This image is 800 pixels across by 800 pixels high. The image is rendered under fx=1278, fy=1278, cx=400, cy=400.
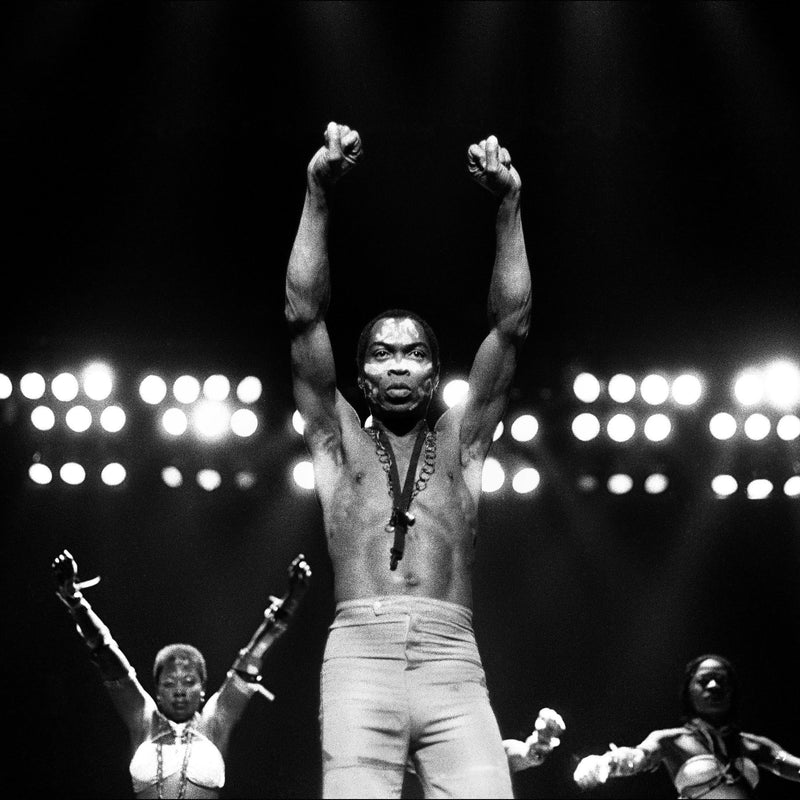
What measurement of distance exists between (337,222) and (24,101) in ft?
5.82

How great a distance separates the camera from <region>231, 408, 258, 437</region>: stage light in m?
7.27

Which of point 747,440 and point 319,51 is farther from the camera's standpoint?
point 747,440

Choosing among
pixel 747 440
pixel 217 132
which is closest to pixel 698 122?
pixel 747 440

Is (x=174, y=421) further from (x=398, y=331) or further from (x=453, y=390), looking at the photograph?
(x=398, y=331)

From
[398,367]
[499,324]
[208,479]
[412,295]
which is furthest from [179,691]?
[499,324]

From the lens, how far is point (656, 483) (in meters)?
7.44

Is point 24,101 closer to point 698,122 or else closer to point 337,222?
point 337,222

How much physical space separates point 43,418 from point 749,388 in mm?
3955

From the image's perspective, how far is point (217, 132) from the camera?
687 cm

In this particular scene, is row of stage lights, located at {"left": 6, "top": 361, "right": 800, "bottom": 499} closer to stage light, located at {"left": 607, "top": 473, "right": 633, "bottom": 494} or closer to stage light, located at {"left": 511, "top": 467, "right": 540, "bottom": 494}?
stage light, located at {"left": 511, "top": 467, "right": 540, "bottom": 494}

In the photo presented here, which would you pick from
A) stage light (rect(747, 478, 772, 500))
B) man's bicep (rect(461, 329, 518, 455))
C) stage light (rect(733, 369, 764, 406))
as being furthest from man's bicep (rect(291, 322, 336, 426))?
stage light (rect(747, 478, 772, 500))

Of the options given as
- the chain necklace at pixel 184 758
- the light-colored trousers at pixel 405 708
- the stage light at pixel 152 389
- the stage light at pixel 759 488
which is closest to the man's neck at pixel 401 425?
the light-colored trousers at pixel 405 708

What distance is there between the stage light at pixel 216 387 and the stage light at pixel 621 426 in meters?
2.18

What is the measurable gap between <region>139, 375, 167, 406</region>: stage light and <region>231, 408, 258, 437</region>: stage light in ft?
1.38
